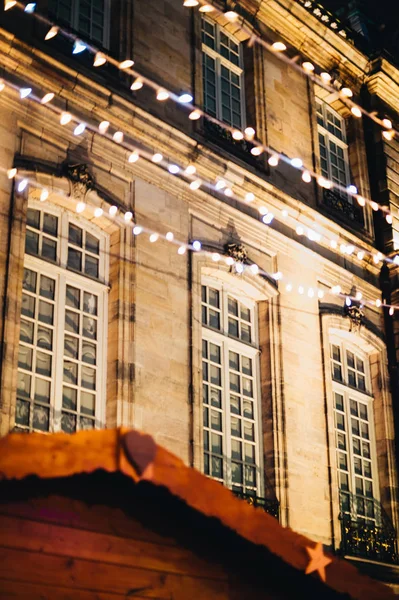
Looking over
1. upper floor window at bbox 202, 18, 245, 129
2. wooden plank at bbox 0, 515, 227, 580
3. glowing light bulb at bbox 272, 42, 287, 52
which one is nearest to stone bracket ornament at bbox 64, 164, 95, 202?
upper floor window at bbox 202, 18, 245, 129

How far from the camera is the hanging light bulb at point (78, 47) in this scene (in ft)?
28.9

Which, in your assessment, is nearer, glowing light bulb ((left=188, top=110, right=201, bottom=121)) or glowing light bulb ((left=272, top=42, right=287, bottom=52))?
glowing light bulb ((left=188, top=110, right=201, bottom=121))

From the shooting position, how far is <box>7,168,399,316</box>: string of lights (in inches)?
310

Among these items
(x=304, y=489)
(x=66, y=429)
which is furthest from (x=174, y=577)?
(x=304, y=489)

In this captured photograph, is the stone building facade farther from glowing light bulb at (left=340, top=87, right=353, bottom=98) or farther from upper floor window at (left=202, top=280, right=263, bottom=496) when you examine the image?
glowing light bulb at (left=340, top=87, right=353, bottom=98)

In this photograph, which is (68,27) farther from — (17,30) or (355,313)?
(355,313)

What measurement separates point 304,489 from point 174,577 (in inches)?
201

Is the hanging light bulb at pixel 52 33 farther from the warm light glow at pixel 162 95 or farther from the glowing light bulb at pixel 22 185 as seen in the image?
the glowing light bulb at pixel 22 185

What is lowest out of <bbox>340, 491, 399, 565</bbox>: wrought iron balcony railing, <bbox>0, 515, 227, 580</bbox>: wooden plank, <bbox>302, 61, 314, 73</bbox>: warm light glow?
<bbox>0, 515, 227, 580</bbox>: wooden plank

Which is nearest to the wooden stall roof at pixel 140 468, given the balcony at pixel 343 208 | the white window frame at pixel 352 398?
the white window frame at pixel 352 398

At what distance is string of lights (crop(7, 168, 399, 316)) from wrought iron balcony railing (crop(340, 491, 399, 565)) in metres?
2.43

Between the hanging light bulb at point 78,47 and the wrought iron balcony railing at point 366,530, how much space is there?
5.66 meters

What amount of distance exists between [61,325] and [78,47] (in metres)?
2.95

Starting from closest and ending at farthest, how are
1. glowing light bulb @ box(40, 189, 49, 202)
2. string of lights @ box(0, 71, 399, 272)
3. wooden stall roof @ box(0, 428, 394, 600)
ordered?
wooden stall roof @ box(0, 428, 394, 600) → glowing light bulb @ box(40, 189, 49, 202) → string of lights @ box(0, 71, 399, 272)
